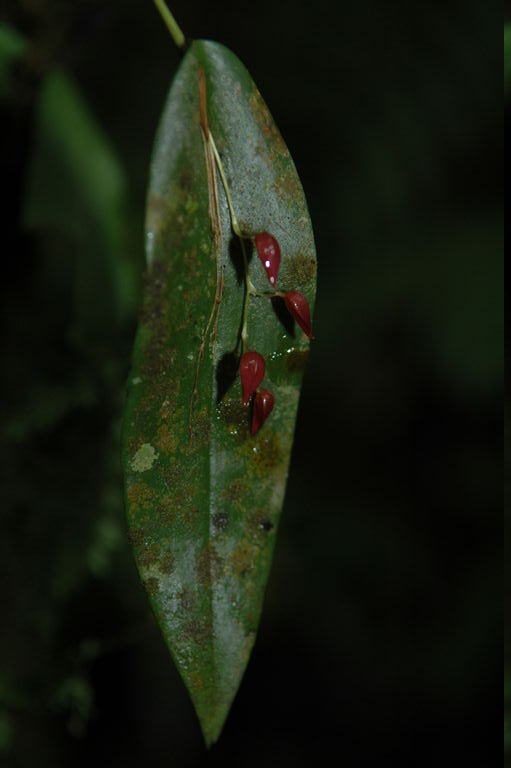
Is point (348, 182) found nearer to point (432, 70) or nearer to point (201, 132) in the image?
point (432, 70)

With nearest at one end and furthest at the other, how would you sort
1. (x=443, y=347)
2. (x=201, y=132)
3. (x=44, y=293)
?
(x=201, y=132), (x=44, y=293), (x=443, y=347)

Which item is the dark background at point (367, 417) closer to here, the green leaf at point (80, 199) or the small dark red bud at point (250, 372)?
the green leaf at point (80, 199)

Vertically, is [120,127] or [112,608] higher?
[120,127]

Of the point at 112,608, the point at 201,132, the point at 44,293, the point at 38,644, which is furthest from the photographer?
the point at 112,608

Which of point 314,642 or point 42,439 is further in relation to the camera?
point 314,642

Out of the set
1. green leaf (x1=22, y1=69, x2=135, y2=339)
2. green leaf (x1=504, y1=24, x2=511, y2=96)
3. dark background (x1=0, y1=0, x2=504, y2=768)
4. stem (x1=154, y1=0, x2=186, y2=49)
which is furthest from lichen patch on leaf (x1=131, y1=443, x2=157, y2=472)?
dark background (x1=0, y1=0, x2=504, y2=768)

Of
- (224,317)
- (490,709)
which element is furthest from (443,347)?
(224,317)
